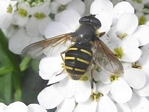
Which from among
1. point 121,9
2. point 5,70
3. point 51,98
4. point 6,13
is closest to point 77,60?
point 51,98

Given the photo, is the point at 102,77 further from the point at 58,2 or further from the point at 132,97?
the point at 58,2

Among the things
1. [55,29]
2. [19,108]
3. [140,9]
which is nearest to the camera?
[19,108]

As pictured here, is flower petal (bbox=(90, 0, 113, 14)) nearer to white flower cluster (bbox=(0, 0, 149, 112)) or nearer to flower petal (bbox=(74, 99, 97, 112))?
white flower cluster (bbox=(0, 0, 149, 112))

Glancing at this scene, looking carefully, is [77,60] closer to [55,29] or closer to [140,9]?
[55,29]

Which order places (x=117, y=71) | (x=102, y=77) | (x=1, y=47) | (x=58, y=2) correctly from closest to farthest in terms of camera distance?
(x=117, y=71) < (x=102, y=77) < (x=58, y=2) < (x=1, y=47)

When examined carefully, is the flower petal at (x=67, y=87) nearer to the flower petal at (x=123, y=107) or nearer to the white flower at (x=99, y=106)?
the white flower at (x=99, y=106)

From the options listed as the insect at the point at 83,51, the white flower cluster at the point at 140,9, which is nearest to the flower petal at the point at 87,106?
the insect at the point at 83,51

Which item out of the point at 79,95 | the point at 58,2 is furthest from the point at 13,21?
the point at 79,95

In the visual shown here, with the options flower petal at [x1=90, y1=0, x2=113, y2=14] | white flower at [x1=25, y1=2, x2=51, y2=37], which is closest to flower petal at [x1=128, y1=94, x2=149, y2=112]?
flower petal at [x1=90, y1=0, x2=113, y2=14]
